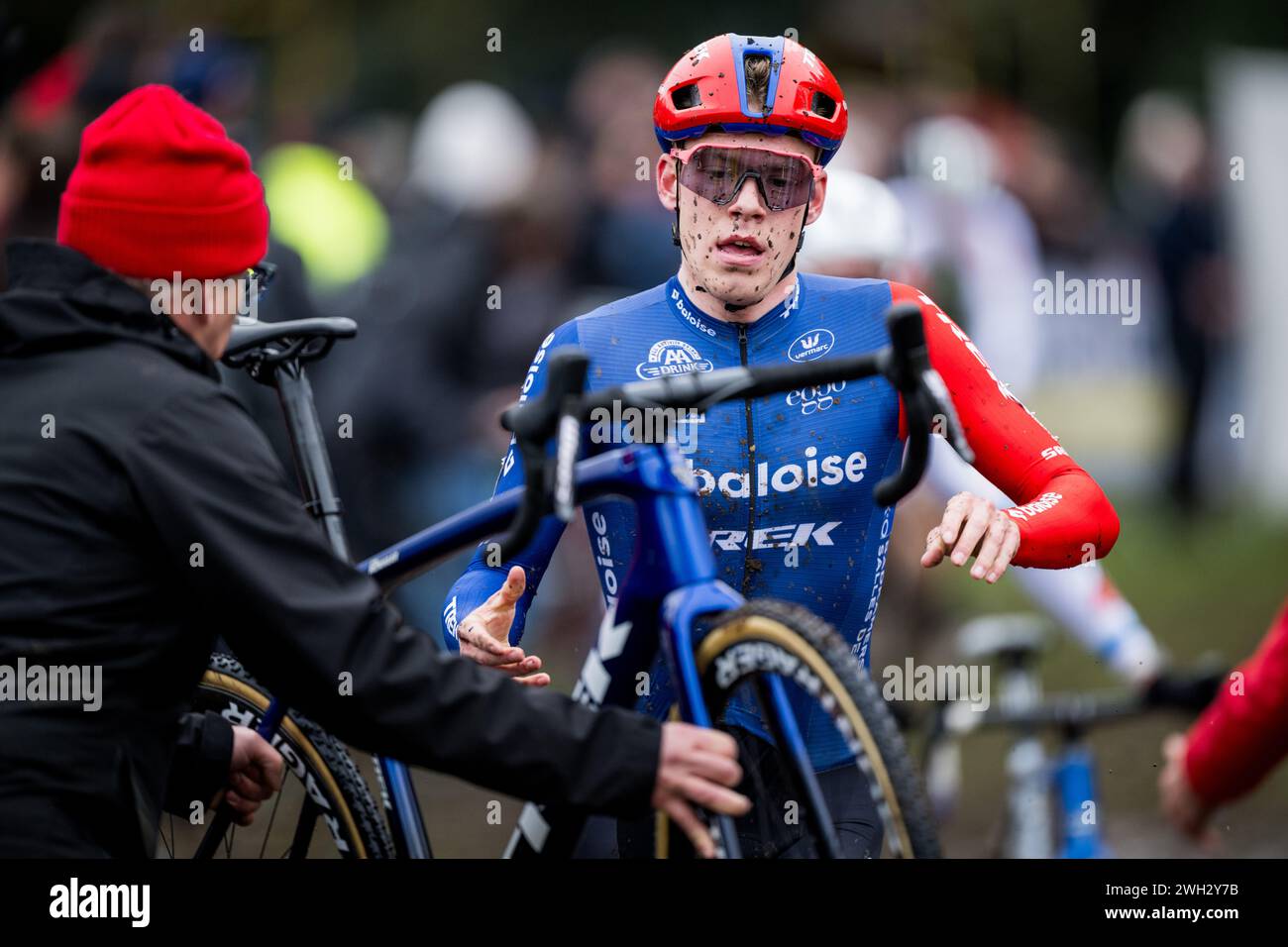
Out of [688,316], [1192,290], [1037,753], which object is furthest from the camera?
[1192,290]

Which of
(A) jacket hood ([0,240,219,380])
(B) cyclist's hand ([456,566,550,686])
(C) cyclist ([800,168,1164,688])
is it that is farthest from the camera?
(C) cyclist ([800,168,1164,688])

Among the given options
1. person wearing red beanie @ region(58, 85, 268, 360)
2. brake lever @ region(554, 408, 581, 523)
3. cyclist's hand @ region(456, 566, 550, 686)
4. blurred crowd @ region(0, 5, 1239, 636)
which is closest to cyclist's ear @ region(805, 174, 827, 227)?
cyclist's hand @ region(456, 566, 550, 686)

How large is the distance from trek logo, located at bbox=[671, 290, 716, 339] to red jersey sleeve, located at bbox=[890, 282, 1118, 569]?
0.44 metres

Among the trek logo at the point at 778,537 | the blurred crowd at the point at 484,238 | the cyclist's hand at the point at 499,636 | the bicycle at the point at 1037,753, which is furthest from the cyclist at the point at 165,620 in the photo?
the blurred crowd at the point at 484,238

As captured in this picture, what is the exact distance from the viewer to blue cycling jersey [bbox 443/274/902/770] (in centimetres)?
452

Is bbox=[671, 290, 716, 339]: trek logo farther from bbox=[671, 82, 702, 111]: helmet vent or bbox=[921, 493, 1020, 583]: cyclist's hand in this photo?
bbox=[921, 493, 1020, 583]: cyclist's hand

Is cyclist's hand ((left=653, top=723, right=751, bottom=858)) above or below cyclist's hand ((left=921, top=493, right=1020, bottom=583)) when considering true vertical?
below

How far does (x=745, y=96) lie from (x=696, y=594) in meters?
1.24

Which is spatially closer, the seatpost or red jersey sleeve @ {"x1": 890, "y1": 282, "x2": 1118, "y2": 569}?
red jersey sleeve @ {"x1": 890, "y1": 282, "x2": 1118, "y2": 569}

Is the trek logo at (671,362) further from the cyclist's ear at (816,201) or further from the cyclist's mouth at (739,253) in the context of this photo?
the cyclist's ear at (816,201)

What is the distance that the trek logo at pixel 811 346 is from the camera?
15.3ft

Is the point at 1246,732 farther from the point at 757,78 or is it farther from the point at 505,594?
the point at 757,78

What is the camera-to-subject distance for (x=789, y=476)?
14.9 feet

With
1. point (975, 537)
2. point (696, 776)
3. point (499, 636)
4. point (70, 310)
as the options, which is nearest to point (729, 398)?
point (975, 537)
